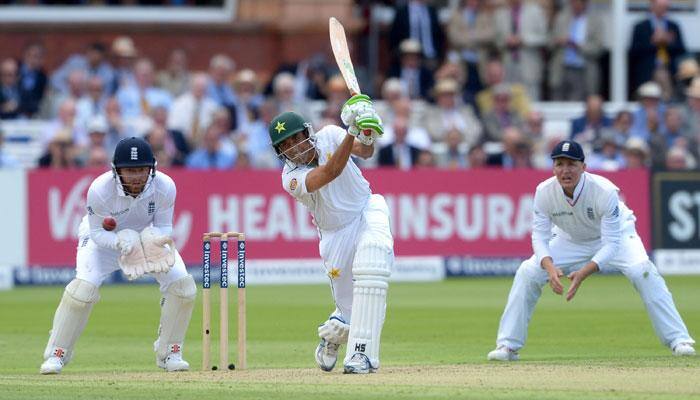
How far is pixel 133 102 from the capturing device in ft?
52.6

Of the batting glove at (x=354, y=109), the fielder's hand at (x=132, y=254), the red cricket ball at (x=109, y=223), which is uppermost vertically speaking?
the batting glove at (x=354, y=109)

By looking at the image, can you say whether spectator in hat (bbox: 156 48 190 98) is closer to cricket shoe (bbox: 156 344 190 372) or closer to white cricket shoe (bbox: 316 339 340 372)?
cricket shoe (bbox: 156 344 190 372)

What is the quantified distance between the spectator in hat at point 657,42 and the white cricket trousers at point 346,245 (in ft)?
35.1

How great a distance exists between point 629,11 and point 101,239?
486 inches

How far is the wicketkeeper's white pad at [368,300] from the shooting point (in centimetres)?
756

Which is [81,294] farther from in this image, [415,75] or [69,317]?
[415,75]

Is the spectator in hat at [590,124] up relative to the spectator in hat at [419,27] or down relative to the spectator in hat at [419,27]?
down

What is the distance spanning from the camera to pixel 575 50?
59.4 feet

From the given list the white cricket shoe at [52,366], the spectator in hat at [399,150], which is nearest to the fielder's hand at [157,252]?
the white cricket shoe at [52,366]

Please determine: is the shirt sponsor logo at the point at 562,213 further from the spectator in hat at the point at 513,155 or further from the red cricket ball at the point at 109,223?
the spectator in hat at the point at 513,155

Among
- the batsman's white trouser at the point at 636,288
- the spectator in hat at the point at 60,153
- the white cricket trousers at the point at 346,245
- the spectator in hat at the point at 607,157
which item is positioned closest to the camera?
the white cricket trousers at the point at 346,245

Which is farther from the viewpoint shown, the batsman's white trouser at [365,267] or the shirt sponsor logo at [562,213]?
the shirt sponsor logo at [562,213]

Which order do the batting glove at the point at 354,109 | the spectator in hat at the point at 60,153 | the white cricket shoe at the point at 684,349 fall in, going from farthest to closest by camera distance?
the spectator in hat at the point at 60,153 < the white cricket shoe at the point at 684,349 < the batting glove at the point at 354,109

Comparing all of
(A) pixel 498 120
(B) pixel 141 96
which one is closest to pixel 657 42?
(A) pixel 498 120
